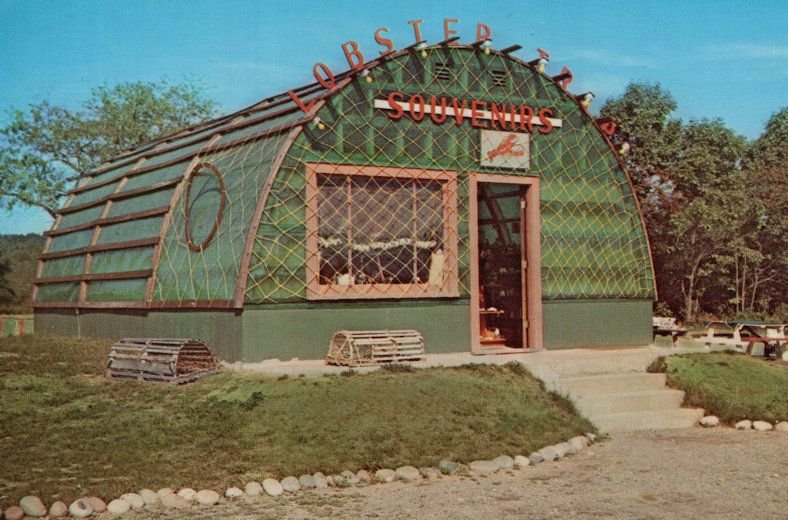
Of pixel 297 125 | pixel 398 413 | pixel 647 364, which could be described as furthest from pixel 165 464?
pixel 647 364

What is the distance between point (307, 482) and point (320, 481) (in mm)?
136

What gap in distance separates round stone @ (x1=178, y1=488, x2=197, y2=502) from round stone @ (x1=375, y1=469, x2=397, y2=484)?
6.31 ft

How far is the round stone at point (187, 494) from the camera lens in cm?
824

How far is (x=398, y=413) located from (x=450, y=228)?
5273 millimetres

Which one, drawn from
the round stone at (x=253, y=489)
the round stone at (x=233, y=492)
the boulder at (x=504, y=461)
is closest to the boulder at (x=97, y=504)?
the round stone at (x=233, y=492)

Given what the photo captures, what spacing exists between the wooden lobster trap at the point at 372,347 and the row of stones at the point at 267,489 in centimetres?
383

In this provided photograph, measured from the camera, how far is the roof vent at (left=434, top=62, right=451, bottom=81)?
1541 cm

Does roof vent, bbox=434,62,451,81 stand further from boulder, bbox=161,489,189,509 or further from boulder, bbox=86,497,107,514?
boulder, bbox=86,497,107,514

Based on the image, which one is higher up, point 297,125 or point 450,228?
point 297,125

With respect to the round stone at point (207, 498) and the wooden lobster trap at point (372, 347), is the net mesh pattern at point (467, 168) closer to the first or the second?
the wooden lobster trap at point (372, 347)

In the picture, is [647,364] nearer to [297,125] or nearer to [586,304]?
[586,304]

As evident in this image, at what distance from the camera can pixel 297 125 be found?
14.0 metres

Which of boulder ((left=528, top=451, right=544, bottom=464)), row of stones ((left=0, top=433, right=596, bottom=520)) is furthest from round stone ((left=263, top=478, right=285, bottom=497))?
boulder ((left=528, top=451, right=544, bottom=464))

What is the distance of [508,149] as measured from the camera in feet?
52.6
